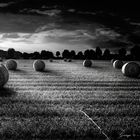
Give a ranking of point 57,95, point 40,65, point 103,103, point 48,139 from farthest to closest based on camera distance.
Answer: point 40,65 < point 57,95 < point 103,103 < point 48,139

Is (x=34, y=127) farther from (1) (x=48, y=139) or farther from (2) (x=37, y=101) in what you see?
(2) (x=37, y=101)

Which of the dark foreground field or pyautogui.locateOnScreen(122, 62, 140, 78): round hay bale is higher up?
pyautogui.locateOnScreen(122, 62, 140, 78): round hay bale

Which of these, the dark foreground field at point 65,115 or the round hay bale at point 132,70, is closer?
the dark foreground field at point 65,115

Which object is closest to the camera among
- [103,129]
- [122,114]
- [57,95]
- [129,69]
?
[103,129]

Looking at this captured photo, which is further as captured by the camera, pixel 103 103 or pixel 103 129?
pixel 103 103

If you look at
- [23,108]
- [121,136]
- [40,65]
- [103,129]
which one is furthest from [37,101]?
[40,65]

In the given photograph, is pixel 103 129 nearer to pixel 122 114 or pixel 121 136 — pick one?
pixel 121 136

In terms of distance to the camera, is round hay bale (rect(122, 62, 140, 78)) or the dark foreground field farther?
round hay bale (rect(122, 62, 140, 78))

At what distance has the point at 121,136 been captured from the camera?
18.4 ft

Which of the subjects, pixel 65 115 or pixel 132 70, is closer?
pixel 65 115

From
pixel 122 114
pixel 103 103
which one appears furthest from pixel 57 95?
pixel 122 114

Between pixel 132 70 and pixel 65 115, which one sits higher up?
pixel 132 70

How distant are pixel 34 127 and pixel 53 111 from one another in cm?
165

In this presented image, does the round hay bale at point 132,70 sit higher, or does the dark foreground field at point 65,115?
the round hay bale at point 132,70
